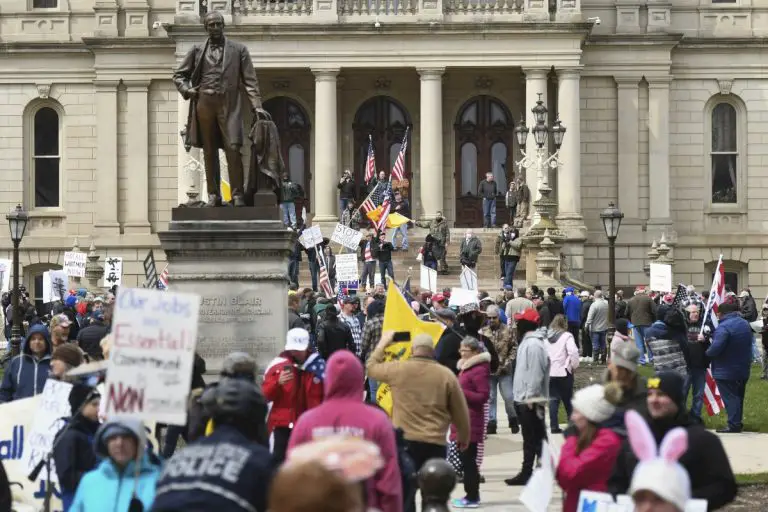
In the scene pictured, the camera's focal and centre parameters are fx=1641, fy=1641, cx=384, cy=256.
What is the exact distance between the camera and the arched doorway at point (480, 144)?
168ft

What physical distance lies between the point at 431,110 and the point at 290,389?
115ft

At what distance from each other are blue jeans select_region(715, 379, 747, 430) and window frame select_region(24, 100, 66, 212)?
3329 centimetres

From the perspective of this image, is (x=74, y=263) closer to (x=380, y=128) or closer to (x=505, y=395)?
(x=380, y=128)

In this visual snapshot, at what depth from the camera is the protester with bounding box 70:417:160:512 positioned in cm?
876

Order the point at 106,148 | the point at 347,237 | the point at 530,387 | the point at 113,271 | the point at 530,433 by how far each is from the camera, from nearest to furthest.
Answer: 1. the point at 530,433
2. the point at 530,387
3. the point at 347,237
4. the point at 113,271
5. the point at 106,148

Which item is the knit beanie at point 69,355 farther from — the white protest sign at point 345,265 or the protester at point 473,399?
the white protest sign at point 345,265

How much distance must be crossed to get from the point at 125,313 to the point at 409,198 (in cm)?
4187

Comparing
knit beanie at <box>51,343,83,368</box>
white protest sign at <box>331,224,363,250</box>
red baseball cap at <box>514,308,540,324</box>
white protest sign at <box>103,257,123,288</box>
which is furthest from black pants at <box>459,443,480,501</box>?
white protest sign at <box>103,257,123,288</box>

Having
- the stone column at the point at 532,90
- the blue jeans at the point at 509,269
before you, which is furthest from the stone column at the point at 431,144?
the blue jeans at the point at 509,269

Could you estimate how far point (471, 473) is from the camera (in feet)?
49.4

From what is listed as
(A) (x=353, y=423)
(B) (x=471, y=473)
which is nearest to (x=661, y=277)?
(B) (x=471, y=473)

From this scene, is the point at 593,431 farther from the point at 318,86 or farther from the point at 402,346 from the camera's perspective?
the point at 318,86

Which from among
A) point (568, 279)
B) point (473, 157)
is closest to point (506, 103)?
point (473, 157)

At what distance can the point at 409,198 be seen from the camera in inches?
2003
